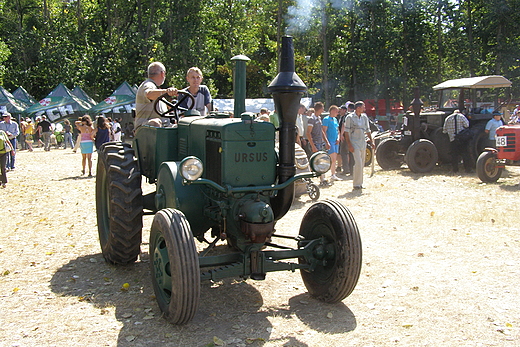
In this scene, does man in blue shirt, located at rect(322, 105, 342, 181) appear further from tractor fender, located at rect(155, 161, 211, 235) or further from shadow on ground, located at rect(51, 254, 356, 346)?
tractor fender, located at rect(155, 161, 211, 235)

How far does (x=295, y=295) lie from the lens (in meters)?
4.81

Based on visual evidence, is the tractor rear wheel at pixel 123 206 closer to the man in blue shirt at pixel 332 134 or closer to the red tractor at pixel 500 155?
the man in blue shirt at pixel 332 134

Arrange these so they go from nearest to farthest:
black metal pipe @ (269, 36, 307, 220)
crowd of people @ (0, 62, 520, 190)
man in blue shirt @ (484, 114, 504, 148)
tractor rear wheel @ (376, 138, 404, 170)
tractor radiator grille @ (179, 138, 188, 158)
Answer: black metal pipe @ (269, 36, 307, 220) < tractor radiator grille @ (179, 138, 188, 158) < crowd of people @ (0, 62, 520, 190) < man in blue shirt @ (484, 114, 504, 148) < tractor rear wheel @ (376, 138, 404, 170)

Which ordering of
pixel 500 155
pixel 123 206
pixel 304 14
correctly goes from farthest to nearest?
pixel 304 14 → pixel 500 155 → pixel 123 206

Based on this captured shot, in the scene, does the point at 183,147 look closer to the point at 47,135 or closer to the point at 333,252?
the point at 333,252

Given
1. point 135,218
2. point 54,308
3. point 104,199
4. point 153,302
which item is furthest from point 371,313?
point 104,199

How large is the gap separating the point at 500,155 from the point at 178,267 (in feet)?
30.8

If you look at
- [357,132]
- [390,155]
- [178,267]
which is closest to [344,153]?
[390,155]

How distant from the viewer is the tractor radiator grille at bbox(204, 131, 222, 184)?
447cm

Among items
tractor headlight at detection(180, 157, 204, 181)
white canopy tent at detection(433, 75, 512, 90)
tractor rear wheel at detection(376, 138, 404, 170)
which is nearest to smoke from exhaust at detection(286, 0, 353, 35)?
tractor rear wheel at detection(376, 138, 404, 170)

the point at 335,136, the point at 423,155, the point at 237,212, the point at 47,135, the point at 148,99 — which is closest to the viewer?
the point at 237,212

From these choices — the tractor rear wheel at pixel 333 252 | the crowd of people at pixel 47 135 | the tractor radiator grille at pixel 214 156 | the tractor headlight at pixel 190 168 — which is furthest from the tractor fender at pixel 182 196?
the crowd of people at pixel 47 135

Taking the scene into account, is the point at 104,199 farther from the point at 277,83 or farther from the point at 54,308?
the point at 277,83

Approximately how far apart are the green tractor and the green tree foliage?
3056cm
